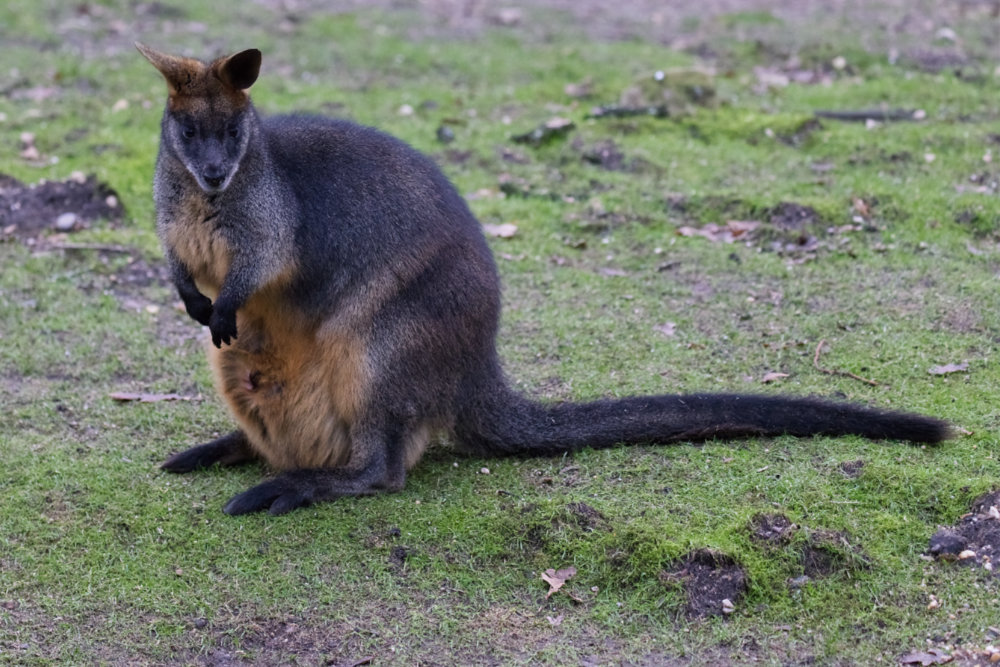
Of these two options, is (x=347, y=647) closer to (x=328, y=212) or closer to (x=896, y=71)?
(x=328, y=212)

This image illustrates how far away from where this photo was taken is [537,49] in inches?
390

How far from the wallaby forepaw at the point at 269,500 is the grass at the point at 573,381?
2.1 inches

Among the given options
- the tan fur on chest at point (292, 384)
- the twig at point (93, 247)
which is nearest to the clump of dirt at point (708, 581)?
the tan fur on chest at point (292, 384)

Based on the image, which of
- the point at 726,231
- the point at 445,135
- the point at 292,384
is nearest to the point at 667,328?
the point at 726,231

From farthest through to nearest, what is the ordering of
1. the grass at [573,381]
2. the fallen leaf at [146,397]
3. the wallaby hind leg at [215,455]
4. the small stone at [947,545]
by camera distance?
the fallen leaf at [146,397]
the wallaby hind leg at [215,455]
the small stone at [947,545]
the grass at [573,381]

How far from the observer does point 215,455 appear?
4.54 m

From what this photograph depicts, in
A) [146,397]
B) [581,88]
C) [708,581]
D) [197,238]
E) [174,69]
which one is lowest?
[146,397]

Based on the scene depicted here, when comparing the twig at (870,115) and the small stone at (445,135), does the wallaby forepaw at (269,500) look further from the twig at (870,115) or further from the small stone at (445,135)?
the twig at (870,115)

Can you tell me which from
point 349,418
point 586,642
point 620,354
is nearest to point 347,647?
point 586,642

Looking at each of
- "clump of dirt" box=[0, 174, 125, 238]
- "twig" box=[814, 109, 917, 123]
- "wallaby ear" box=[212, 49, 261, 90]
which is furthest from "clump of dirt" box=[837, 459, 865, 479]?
"clump of dirt" box=[0, 174, 125, 238]

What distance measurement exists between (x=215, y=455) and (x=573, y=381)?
1.50 m

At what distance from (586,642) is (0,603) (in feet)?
5.68

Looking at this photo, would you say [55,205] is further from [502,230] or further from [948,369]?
[948,369]

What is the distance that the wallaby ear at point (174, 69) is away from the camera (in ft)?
12.9
